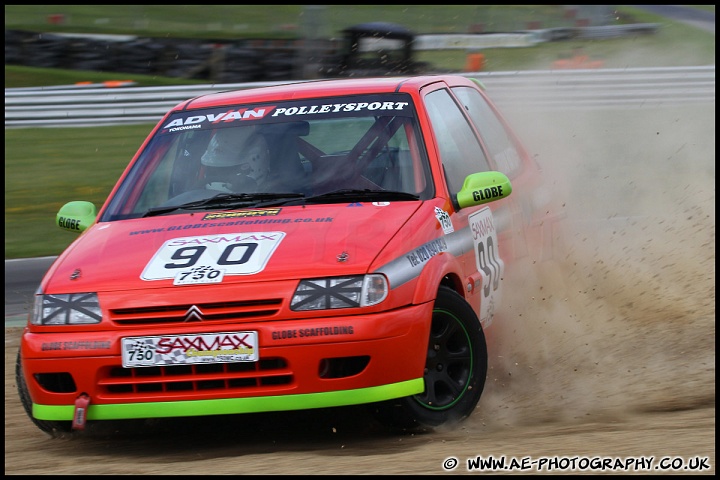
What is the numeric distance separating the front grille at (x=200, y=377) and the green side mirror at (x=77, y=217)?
4.41 feet

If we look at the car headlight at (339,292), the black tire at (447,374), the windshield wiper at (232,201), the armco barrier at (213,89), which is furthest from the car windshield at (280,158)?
the armco barrier at (213,89)

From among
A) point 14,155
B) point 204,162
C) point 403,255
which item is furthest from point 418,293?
point 14,155

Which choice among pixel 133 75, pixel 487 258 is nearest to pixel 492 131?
pixel 487 258

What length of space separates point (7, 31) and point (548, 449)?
23.0 metres

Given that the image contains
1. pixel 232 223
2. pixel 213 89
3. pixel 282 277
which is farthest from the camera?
pixel 213 89

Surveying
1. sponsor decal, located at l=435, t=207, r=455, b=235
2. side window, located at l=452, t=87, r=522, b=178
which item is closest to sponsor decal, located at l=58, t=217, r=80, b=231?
sponsor decal, located at l=435, t=207, r=455, b=235

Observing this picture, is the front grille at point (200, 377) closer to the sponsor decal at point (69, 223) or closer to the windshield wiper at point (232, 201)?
the windshield wiper at point (232, 201)

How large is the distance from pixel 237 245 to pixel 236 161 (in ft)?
3.36

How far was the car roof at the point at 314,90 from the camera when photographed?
617cm

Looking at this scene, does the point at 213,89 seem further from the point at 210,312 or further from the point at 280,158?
the point at 210,312

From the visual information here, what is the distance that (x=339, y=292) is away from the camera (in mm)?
4703

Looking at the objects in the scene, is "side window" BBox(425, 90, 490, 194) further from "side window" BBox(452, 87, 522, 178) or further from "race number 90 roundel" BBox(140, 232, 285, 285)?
"race number 90 roundel" BBox(140, 232, 285, 285)

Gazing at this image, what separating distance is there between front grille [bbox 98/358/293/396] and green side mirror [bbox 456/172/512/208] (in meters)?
1.47

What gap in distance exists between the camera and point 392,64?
21.0 m
